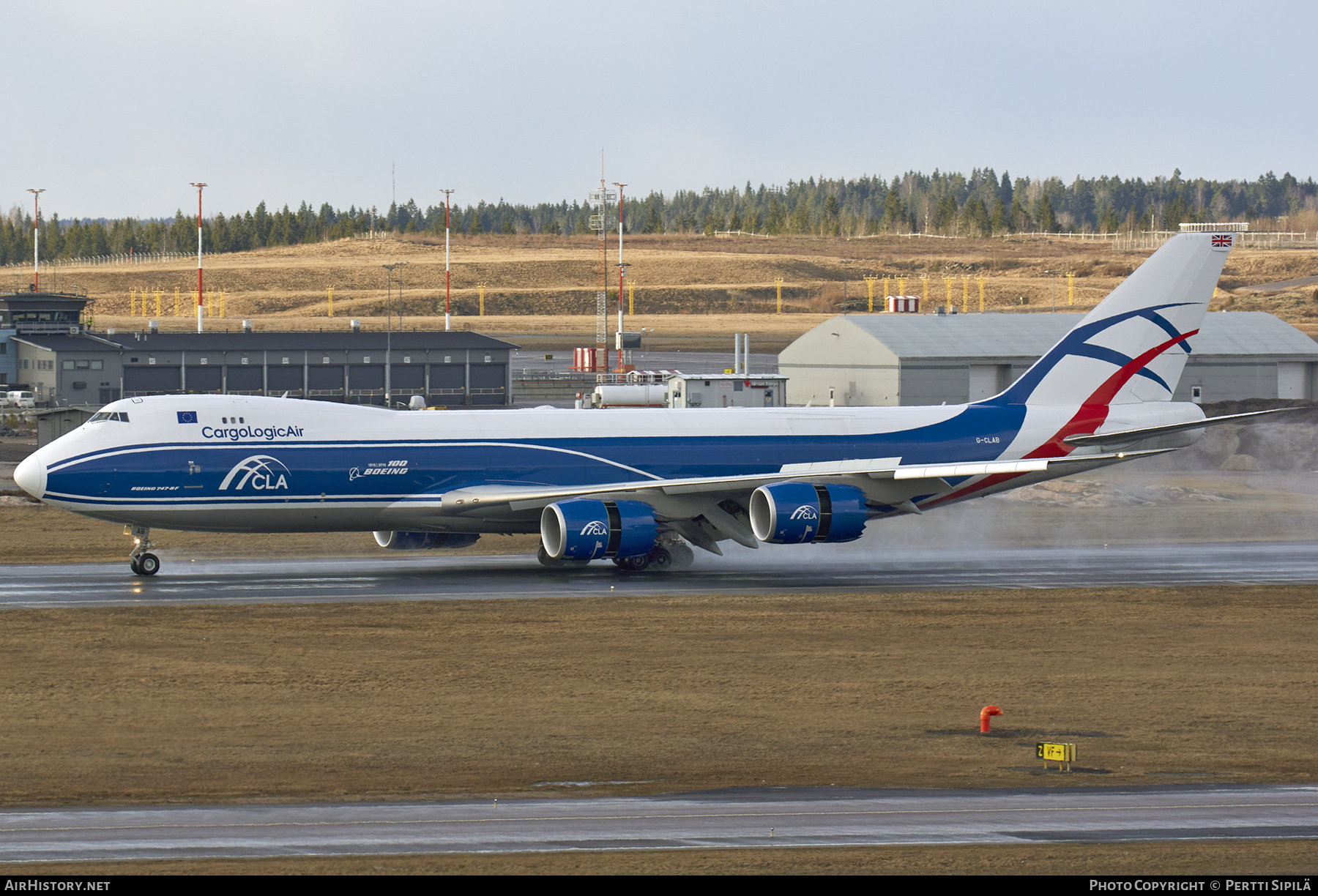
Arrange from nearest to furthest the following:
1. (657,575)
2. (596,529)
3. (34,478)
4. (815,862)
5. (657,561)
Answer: (815,862)
(34,478)
(596,529)
(657,575)
(657,561)

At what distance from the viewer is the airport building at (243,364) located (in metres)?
94.7

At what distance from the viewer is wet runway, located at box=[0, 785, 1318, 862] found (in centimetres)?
1692

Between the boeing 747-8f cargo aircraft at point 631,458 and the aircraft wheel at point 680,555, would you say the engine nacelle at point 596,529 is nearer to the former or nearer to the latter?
the boeing 747-8f cargo aircraft at point 631,458

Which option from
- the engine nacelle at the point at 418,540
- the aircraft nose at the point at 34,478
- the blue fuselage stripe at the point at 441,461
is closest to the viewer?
the aircraft nose at the point at 34,478

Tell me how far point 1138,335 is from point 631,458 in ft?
A: 54.3

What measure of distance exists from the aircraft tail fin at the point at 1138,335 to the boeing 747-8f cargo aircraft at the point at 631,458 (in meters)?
0.05

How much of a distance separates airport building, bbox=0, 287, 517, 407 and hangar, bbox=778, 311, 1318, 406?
24.3 metres

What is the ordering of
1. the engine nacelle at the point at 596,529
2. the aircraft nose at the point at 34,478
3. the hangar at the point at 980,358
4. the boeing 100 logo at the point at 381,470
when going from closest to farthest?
the aircraft nose at the point at 34,478 < the engine nacelle at the point at 596,529 < the boeing 100 logo at the point at 381,470 < the hangar at the point at 980,358

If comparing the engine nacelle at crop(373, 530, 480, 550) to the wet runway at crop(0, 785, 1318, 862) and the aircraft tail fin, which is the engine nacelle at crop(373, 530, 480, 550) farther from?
the wet runway at crop(0, 785, 1318, 862)

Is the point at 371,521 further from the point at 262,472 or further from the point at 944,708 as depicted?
the point at 944,708

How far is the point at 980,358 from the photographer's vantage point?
85625mm

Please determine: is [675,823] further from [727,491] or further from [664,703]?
[727,491]

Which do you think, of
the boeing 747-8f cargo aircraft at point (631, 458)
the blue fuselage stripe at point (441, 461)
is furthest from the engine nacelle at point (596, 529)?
the blue fuselage stripe at point (441, 461)

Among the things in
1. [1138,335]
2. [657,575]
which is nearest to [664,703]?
[657,575]
